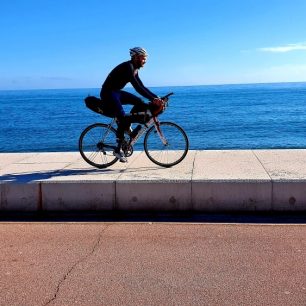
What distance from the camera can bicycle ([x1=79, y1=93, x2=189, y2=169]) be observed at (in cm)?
802

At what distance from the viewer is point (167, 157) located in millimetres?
8273

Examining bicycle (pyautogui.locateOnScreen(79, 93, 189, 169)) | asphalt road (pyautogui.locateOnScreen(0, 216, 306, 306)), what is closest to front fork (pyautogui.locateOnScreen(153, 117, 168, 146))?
bicycle (pyautogui.locateOnScreen(79, 93, 189, 169))

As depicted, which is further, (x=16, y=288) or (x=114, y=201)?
(x=114, y=201)

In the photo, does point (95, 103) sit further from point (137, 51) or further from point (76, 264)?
point (76, 264)

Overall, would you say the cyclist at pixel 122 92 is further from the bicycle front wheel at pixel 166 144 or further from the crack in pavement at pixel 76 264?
the crack in pavement at pixel 76 264

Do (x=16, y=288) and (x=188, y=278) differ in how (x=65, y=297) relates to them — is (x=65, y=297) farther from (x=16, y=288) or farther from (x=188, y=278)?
(x=188, y=278)

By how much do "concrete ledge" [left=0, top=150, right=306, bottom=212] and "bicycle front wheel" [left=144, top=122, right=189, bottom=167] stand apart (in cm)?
64

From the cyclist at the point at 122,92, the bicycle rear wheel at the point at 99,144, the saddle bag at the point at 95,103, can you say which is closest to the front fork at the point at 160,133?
the cyclist at the point at 122,92

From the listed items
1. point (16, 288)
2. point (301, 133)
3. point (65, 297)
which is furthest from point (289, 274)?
point (301, 133)

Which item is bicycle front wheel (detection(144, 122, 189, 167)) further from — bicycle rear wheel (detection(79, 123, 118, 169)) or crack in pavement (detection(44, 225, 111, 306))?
crack in pavement (detection(44, 225, 111, 306))

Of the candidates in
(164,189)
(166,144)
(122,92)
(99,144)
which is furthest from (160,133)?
(164,189)

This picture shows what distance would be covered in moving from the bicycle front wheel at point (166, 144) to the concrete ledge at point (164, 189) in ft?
2.11

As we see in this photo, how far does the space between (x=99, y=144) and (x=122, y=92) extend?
0.99 metres

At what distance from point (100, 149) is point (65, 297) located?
14.4ft
